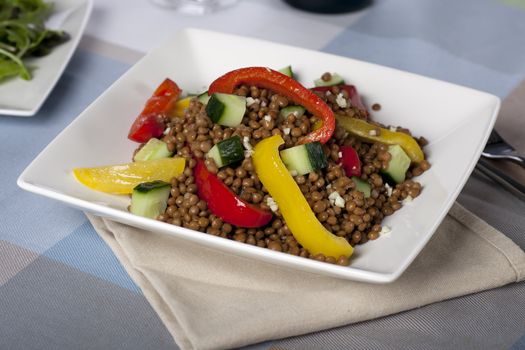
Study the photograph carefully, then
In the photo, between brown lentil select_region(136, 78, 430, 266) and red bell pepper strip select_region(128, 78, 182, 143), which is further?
red bell pepper strip select_region(128, 78, 182, 143)

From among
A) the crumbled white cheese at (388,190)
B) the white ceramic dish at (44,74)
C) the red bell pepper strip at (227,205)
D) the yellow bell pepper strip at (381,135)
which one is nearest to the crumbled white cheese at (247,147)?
the red bell pepper strip at (227,205)

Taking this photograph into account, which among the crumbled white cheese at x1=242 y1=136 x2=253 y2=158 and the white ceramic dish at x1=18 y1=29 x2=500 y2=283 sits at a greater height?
the crumbled white cheese at x1=242 y1=136 x2=253 y2=158

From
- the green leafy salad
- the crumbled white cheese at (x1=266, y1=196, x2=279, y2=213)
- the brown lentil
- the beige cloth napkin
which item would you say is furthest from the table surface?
the crumbled white cheese at (x1=266, y1=196, x2=279, y2=213)

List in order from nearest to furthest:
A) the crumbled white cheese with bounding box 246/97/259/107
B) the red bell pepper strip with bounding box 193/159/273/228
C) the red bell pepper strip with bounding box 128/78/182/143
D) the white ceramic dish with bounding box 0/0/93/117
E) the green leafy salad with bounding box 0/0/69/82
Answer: the red bell pepper strip with bounding box 193/159/273/228, the crumbled white cheese with bounding box 246/97/259/107, the red bell pepper strip with bounding box 128/78/182/143, the white ceramic dish with bounding box 0/0/93/117, the green leafy salad with bounding box 0/0/69/82

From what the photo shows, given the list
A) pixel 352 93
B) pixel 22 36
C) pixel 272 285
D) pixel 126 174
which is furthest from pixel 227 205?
pixel 22 36

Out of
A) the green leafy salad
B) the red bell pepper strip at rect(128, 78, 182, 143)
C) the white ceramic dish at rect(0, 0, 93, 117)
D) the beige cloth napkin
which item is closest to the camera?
the beige cloth napkin

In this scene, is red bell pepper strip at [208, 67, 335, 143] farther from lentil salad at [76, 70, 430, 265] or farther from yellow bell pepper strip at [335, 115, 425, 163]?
yellow bell pepper strip at [335, 115, 425, 163]

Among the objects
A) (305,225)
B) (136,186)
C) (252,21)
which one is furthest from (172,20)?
(305,225)
